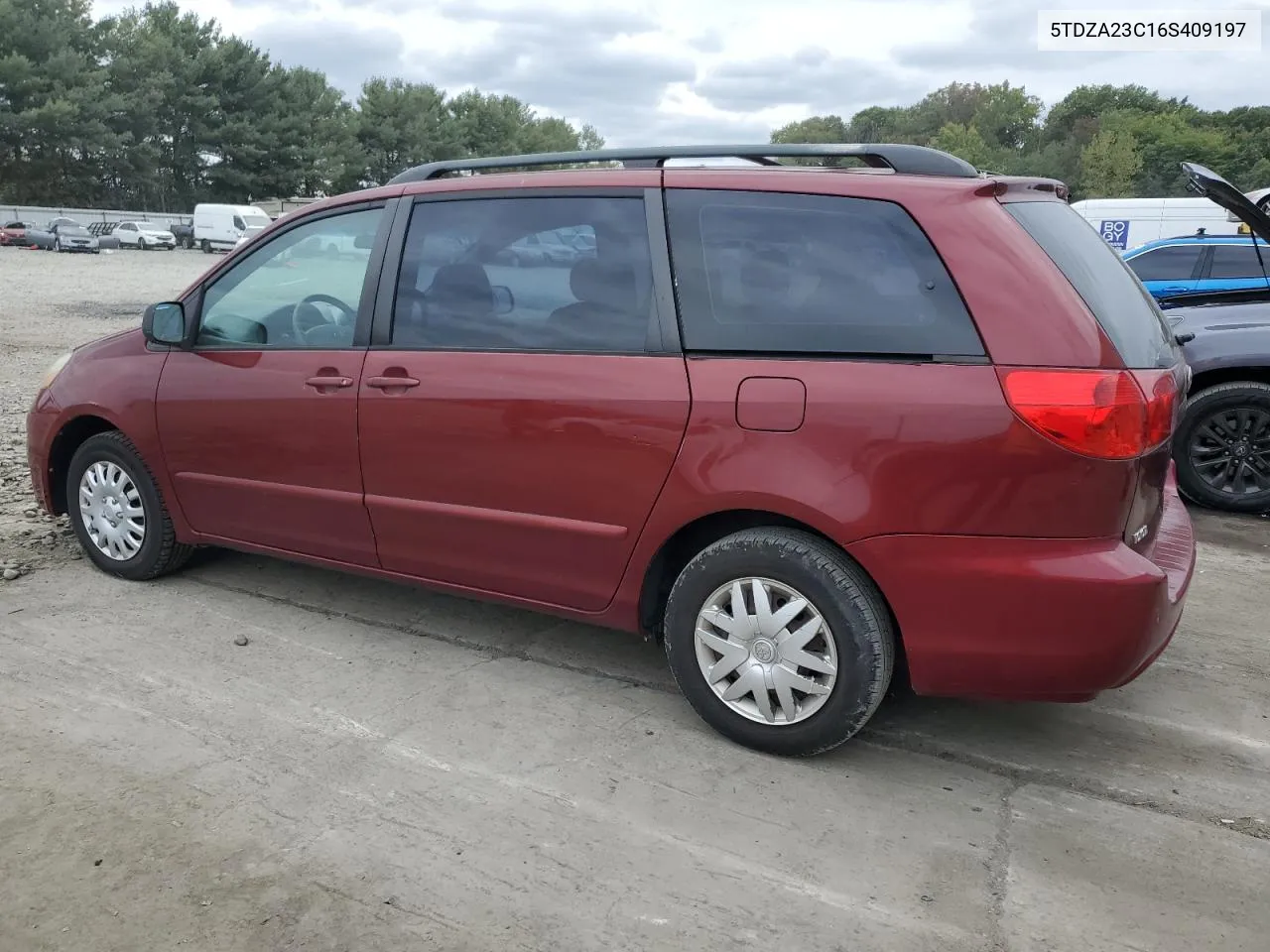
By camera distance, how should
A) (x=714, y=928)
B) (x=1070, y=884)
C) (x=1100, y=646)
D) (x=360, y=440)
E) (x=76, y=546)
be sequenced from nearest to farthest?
1. (x=714, y=928)
2. (x=1070, y=884)
3. (x=1100, y=646)
4. (x=360, y=440)
5. (x=76, y=546)

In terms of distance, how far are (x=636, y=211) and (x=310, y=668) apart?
2.01 meters

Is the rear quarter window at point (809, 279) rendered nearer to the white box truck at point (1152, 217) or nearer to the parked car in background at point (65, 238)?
the white box truck at point (1152, 217)

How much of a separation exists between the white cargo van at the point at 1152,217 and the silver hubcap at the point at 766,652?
20.8 m

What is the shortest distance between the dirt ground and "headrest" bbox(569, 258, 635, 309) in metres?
1.36

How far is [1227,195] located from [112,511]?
19.5ft

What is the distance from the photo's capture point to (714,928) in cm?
249

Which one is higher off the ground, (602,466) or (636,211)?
(636,211)

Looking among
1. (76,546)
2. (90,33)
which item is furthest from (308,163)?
(76,546)

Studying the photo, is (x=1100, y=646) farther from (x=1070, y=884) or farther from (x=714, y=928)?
(x=714, y=928)

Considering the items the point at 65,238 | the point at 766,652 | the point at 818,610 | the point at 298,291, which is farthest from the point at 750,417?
the point at 65,238

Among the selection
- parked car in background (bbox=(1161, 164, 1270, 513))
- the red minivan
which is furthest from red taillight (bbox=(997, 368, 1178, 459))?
parked car in background (bbox=(1161, 164, 1270, 513))

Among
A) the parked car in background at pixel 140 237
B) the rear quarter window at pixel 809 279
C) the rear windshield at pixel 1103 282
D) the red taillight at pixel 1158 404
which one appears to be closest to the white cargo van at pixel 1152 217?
the rear windshield at pixel 1103 282

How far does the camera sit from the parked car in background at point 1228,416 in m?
6.23

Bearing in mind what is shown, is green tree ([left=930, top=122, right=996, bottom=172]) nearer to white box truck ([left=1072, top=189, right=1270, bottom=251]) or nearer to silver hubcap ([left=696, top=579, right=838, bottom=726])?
white box truck ([left=1072, top=189, right=1270, bottom=251])
